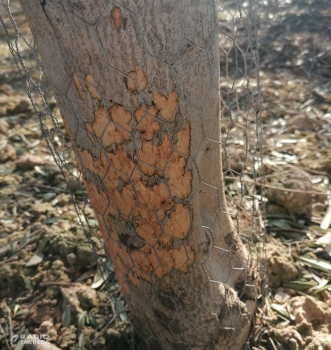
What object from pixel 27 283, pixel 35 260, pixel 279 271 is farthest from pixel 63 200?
pixel 279 271

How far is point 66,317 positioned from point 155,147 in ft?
2.67

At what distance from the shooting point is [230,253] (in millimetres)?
1127

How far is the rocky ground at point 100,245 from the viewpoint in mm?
1275

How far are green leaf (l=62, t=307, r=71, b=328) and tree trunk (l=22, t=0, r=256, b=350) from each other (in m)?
0.29

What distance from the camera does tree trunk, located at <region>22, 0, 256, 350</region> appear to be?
0.71m

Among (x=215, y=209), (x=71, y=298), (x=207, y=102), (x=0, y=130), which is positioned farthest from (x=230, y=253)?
(x=0, y=130)

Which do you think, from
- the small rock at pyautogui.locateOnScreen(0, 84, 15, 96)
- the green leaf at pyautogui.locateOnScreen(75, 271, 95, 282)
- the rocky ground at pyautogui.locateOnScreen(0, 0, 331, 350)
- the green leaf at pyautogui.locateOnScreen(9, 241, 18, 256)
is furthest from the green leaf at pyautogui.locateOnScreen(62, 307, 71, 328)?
the small rock at pyautogui.locateOnScreen(0, 84, 15, 96)

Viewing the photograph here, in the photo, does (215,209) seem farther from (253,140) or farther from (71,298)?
(253,140)

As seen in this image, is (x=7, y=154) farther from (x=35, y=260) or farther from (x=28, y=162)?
(x=35, y=260)

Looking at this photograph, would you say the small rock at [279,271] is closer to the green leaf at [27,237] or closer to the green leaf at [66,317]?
the green leaf at [66,317]

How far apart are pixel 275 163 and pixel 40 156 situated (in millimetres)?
1328

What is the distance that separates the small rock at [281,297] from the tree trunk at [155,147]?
248 mm

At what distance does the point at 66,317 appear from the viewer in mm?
1315

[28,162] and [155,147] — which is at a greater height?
[155,147]
